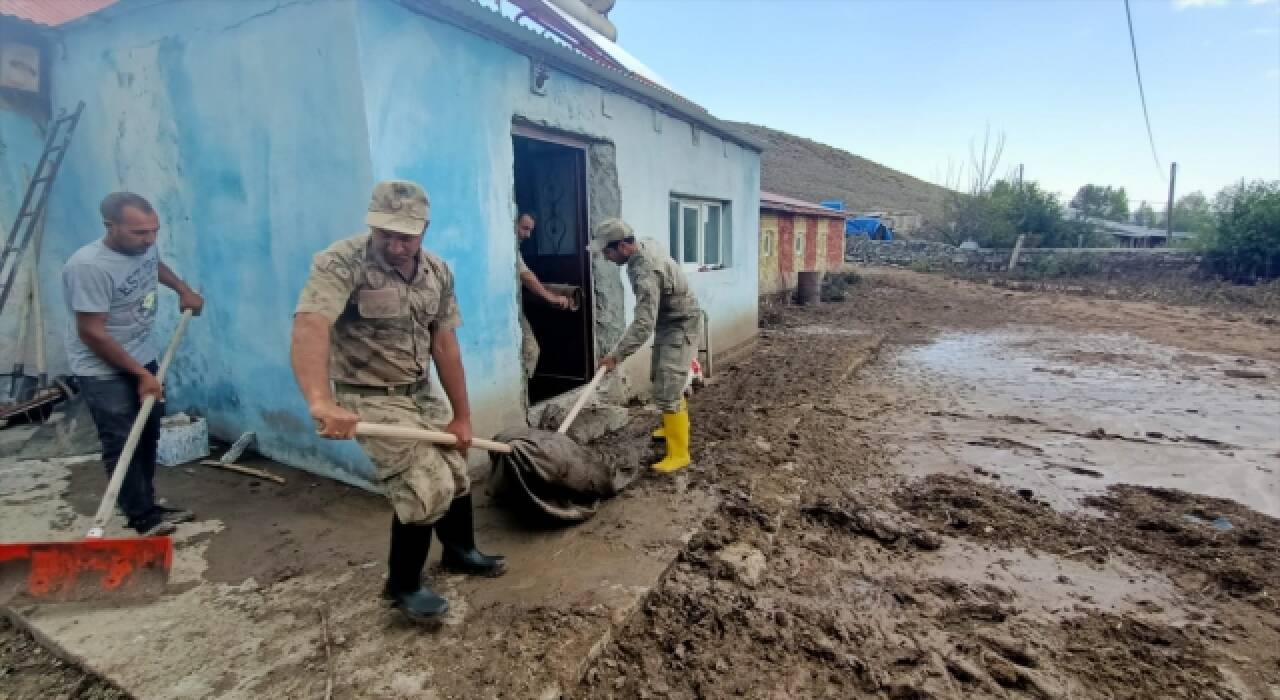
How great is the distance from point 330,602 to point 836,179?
160 ft

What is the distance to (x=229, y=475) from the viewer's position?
13.1ft

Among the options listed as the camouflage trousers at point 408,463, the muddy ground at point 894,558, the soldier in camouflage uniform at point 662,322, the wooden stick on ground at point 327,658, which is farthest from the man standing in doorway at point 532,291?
the wooden stick on ground at point 327,658

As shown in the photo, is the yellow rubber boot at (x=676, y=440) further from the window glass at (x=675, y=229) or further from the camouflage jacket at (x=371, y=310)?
the window glass at (x=675, y=229)

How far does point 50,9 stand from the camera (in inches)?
183

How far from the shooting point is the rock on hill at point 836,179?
4116 centimetres

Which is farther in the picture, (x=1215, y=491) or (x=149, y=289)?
(x=1215, y=491)

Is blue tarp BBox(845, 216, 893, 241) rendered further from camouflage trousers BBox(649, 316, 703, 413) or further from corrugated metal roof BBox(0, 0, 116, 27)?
corrugated metal roof BBox(0, 0, 116, 27)

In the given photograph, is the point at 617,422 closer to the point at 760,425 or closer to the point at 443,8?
the point at 760,425

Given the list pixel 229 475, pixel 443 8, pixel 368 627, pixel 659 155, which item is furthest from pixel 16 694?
pixel 659 155

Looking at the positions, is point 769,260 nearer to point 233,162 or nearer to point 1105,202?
point 233,162

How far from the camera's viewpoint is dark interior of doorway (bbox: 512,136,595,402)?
548 cm

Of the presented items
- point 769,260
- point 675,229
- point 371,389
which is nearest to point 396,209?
point 371,389

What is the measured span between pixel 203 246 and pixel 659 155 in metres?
4.01

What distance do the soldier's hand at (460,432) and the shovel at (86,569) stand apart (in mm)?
1355
